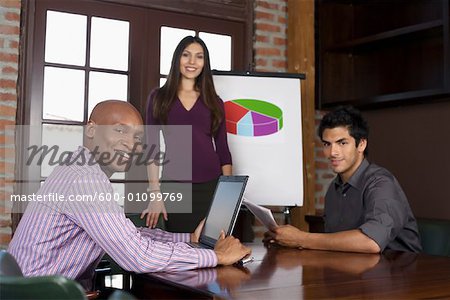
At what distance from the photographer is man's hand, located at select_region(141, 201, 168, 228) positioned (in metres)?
2.61

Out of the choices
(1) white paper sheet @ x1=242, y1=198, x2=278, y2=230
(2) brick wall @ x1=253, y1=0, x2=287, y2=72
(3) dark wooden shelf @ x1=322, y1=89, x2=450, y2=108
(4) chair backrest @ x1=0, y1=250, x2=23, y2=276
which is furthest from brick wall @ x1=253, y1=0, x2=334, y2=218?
(4) chair backrest @ x1=0, y1=250, x2=23, y2=276

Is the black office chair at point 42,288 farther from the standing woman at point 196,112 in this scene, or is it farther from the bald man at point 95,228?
the standing woman at point 196,112

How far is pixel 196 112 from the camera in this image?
3006mm

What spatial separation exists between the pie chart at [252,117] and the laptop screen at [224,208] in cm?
165

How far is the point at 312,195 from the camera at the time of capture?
4188 millimetres

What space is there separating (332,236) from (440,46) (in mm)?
2189

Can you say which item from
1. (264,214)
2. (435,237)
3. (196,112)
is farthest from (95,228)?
(435,237)

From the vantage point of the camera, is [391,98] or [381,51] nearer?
[391,98]

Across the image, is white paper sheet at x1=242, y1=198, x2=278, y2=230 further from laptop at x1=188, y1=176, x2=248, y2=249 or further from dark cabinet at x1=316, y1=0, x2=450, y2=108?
dark cabinet at x1=316, y1=0, x2=450, y2=108

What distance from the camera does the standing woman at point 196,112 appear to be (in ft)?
9.70

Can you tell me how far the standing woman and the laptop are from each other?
95 cm

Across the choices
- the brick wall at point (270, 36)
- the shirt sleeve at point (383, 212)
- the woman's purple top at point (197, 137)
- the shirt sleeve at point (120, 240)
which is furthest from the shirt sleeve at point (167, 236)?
the brick wall at point (270, 36)

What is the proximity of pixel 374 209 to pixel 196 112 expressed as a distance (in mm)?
1218

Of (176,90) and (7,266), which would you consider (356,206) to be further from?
(7,266)
